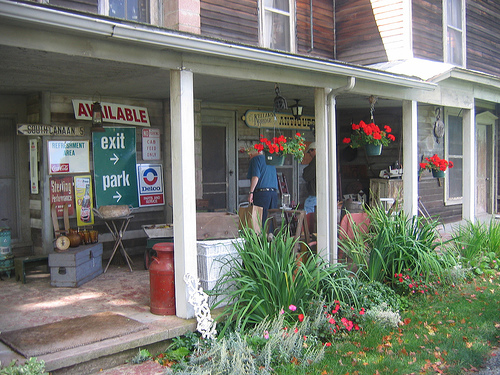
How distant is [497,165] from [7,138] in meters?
12.0

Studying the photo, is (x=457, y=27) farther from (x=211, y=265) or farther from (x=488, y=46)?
(x=211, y=265)

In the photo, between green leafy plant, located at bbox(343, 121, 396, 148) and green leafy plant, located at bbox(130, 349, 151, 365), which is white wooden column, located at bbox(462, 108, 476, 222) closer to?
green leafy plant, located at bbox(343, 121, 396, 148)

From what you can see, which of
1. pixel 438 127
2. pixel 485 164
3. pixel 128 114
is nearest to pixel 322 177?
pixel 128 114

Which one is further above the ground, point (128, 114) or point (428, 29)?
point (428, 29)

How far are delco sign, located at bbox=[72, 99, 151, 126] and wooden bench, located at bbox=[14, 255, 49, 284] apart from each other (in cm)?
198

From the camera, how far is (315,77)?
20.0 ft

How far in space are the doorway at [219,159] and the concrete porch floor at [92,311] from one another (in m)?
2.25

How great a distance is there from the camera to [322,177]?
623 centimetres

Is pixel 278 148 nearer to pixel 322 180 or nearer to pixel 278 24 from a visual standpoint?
pixel 322 180

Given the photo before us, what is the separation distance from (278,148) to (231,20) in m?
3.35

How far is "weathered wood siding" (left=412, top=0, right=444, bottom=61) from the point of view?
1030cm

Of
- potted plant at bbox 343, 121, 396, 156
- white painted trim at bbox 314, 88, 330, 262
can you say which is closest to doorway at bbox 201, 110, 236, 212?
potted plant at bbox 343, 121, 396, 156

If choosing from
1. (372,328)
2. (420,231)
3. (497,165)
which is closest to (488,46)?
(497,165)

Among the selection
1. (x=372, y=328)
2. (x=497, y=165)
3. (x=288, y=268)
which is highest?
(x=497, y=165)
